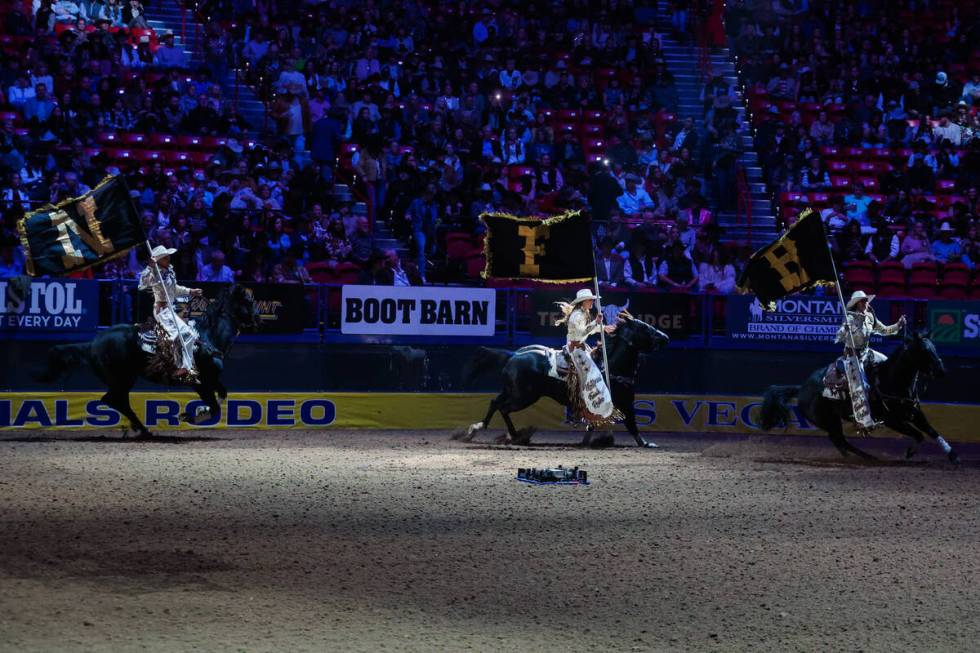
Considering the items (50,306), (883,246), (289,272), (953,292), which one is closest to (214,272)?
(289,272)

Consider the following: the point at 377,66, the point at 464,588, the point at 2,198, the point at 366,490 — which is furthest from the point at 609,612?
the point at 377,66

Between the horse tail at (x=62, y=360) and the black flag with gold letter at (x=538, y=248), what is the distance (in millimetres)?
6082

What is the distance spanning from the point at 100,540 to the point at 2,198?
39.8 feet

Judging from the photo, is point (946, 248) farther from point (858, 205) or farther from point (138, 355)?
point (138, 355)

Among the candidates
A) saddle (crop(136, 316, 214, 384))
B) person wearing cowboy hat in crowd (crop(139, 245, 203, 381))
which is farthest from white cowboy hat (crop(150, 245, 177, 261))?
saddle (crop(136, 316, 214, 384))

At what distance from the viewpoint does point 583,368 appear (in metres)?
18.6

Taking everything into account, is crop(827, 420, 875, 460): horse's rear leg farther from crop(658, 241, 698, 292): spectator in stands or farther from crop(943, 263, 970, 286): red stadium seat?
crop(943, 263, 970, 286): red stadium seat

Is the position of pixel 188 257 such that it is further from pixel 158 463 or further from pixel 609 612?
pixel 609 612

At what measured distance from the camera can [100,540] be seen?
35.4ft

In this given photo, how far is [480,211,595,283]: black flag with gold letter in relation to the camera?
19.9 metres

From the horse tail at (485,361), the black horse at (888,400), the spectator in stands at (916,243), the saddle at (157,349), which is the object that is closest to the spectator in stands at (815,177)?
the spectator in stands at (916,243)

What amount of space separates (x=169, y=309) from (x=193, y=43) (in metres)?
12.1

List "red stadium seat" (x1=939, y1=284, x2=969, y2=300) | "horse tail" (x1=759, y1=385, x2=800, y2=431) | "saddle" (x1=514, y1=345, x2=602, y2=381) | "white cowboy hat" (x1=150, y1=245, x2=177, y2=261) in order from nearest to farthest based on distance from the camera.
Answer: "white cowboy hat" (x1=150, y1=245, x2=177, y2=261)
"horse tail" (x1=759, y1=385, x2=800, y2=431)
"saddle" (x1=514, y1=345, x2=602, y2=381)
"red stadium seat" (x1=939, y1=284, x2=969, y2=300)

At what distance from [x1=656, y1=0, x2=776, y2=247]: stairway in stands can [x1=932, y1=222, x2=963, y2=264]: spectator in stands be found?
340 cm
